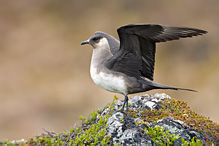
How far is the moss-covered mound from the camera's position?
504 cm

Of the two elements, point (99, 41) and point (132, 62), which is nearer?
point (132, 62)

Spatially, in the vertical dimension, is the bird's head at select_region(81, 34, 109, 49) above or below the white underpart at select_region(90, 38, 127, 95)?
above

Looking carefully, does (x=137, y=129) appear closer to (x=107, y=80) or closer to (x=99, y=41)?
(x=107, y=80)

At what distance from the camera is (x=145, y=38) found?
6168 mm

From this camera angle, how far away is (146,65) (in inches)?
253

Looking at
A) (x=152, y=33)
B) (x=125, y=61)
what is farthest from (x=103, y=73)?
(x=152, y=33)

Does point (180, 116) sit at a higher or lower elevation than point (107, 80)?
lower

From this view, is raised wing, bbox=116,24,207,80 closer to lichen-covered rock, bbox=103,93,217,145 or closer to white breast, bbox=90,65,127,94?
white breast, bbox=90,65,127,94

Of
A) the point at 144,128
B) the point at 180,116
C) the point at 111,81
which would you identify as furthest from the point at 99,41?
the point at 144,128

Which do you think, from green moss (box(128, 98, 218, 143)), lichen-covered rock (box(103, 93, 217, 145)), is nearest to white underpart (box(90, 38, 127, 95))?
green moss (box(128, 98, 218, 143))

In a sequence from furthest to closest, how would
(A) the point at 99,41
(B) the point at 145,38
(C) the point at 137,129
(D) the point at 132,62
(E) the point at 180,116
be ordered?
(A) the point at 99,41
(D) the point at 132,62
(B) the point at 145,38
(E) the point at 180,116
(C) the point at 137,129

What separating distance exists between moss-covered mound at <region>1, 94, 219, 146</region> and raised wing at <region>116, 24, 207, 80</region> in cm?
67

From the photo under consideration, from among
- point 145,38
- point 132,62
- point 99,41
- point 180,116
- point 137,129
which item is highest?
point 99,41

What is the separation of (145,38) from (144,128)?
1.64 meters
